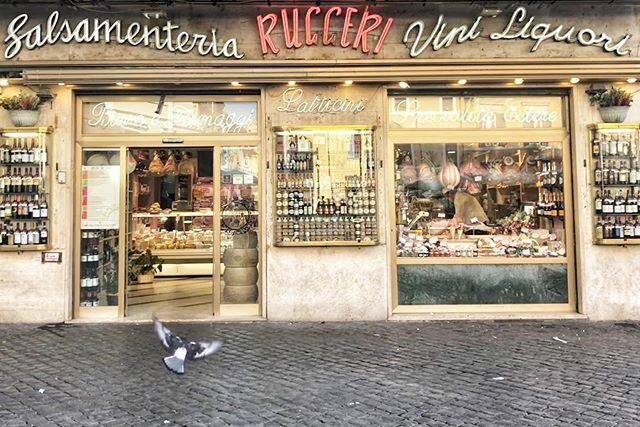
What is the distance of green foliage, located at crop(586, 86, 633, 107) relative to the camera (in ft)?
23.8

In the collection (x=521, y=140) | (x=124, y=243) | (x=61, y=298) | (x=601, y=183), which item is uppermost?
(x=521, y=140)

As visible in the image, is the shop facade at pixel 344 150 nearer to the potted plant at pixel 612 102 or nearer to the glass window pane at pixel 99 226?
the glass window pane at pixel 99 226

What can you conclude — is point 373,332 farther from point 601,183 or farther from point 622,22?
point 622,22

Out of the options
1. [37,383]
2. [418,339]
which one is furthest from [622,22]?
[37,383]

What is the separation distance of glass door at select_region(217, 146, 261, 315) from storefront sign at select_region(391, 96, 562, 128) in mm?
2437

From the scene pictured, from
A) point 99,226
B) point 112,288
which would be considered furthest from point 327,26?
point 112,288

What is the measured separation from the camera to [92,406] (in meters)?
4.27

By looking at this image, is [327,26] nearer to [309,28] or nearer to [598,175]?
[309,28]

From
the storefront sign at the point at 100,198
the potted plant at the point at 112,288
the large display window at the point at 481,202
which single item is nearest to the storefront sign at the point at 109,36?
the storefront sign at the point at 100,198

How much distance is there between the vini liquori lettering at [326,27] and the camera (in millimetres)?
7211

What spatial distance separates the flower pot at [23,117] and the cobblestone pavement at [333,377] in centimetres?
292

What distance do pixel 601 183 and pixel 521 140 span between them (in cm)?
129

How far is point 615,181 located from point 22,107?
872 cm

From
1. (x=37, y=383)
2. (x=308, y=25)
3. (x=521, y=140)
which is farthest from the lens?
(x=521, y=140)
